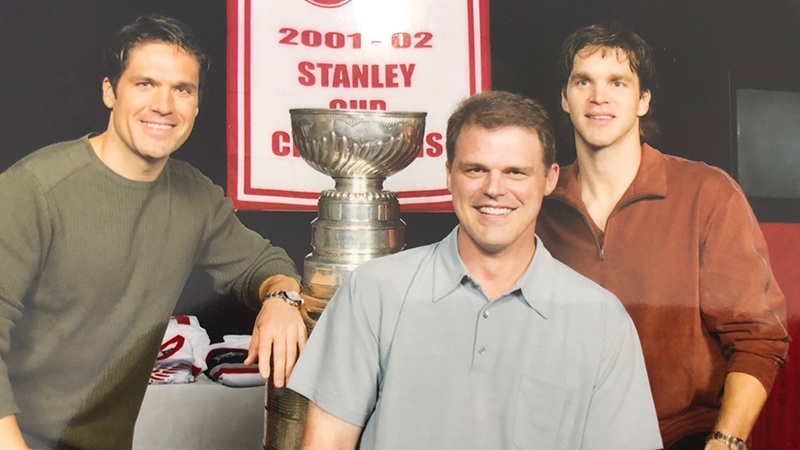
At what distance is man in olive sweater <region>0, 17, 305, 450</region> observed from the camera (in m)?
1.16

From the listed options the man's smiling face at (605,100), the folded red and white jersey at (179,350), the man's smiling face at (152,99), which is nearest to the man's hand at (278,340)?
the folded red and white jersey at (179,350)

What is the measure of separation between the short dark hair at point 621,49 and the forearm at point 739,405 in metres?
0.45

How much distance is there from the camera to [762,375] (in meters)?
1.19

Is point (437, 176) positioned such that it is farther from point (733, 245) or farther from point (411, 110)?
point (733, 245)

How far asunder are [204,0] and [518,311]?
80 cm

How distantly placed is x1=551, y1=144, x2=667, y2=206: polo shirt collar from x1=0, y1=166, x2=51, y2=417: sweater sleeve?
2.91 ft

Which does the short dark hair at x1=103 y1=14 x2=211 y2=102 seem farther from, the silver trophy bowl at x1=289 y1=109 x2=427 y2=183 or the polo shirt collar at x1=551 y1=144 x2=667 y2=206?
the polo shirt collar at x1=551 y1=144 x2=667 y2=206

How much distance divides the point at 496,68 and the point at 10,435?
1053mm

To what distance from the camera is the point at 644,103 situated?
1.23 m

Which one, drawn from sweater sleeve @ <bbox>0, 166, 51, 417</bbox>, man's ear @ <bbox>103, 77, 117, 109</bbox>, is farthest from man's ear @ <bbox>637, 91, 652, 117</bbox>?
sweater sleeve @ <bbox>0, 166, 51, 417</bbox>

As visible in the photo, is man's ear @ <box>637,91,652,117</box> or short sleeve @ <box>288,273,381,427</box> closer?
short sleeve @ <box>288,273,381,427</box>

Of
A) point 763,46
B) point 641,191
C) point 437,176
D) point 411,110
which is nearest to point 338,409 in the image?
Answer: point 437,176

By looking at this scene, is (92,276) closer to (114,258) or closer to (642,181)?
(114,258)

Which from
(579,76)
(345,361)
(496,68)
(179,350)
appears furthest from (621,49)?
(179,350)
